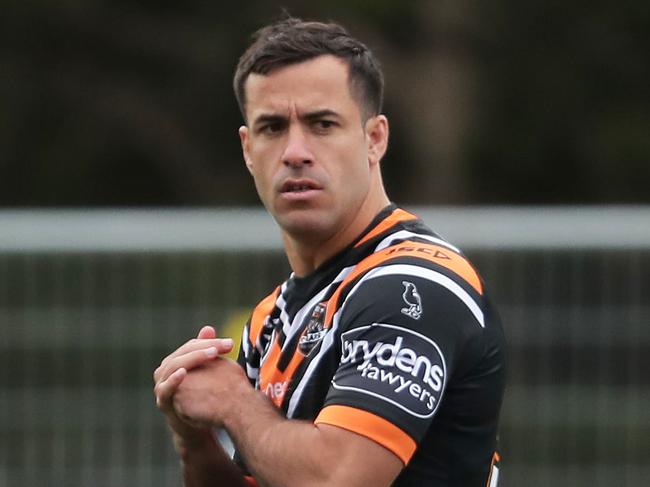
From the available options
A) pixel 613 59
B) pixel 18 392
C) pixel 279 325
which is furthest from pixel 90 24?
pixel 279 325

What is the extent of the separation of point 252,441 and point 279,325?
0.62 metres

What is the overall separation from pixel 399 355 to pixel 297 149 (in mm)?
669

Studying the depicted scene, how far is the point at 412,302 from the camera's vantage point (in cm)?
346

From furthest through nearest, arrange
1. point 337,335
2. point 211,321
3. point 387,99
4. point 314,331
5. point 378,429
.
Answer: point 387,99
point 211,321
point 314,331
point 337,335
point 378,429

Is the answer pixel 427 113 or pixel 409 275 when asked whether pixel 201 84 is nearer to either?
pixel 427 113

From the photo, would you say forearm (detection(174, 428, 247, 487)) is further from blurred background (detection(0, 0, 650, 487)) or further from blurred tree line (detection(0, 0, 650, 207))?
blurred tree line (detection(0, 0, 650, 207))

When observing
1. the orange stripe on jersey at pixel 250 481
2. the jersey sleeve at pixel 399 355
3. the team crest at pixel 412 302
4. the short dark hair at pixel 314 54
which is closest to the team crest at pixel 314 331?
the jersey sleeve at pixel 399 355

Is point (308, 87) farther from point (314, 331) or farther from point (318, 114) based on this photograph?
point (314, 331)

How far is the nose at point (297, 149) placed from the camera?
12.6 feet

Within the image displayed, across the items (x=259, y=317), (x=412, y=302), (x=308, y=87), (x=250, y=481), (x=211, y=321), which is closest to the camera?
(x=412, y=302)

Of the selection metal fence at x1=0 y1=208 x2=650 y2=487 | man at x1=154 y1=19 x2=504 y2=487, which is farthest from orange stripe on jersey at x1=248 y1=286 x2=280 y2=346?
metal fence at x1=0 y1=208 x2=650 y2=487

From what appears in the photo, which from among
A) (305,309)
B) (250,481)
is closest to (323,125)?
(305,309)

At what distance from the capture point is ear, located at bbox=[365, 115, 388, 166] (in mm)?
3988

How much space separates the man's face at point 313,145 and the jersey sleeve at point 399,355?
15.1 inches
